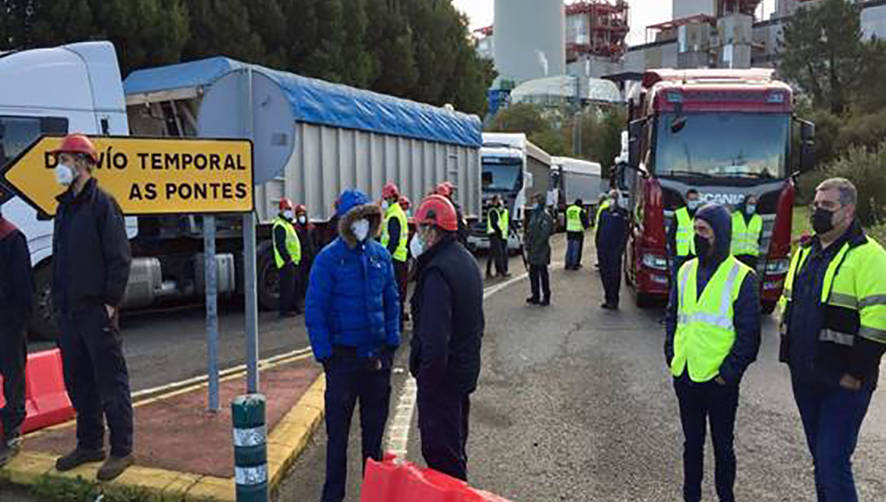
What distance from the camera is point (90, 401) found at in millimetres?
5074

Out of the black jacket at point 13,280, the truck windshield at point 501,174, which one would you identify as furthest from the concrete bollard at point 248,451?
the truck windshield at point 501,174

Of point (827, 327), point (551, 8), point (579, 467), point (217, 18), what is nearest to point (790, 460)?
point (579, 467)

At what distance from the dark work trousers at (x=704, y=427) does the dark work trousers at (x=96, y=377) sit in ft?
11.2

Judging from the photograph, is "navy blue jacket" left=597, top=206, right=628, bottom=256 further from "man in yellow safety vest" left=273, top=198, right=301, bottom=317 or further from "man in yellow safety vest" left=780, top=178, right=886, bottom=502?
"man in yellow safety vest" left=780, top=178, right=886, bottom=502

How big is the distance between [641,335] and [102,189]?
285 inches

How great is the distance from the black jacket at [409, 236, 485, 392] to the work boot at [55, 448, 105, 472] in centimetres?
230

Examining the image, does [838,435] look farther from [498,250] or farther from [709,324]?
[498,250]

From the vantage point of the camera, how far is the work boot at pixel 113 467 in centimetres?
477

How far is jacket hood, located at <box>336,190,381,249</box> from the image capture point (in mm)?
4508

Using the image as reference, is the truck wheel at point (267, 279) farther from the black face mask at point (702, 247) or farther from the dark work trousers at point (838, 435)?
the dark work trousers at point (838, 435)

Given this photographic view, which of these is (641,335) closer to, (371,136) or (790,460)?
(790,460)

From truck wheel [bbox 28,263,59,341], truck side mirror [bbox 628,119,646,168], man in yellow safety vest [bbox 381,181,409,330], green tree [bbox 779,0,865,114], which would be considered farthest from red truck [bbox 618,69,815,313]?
green tree [bbox 779,0,865,114]

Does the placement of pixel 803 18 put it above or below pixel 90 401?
above

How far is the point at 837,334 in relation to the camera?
3.98 meters
